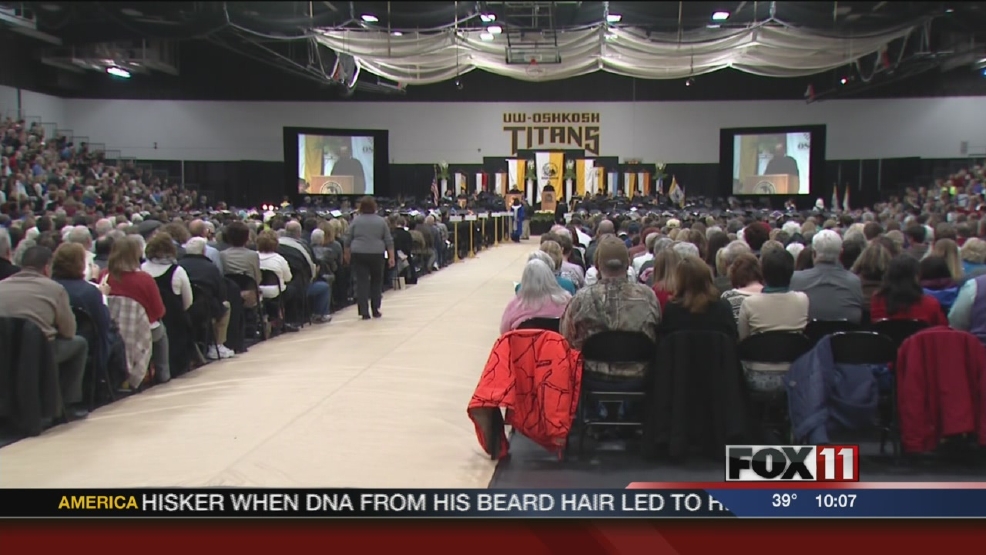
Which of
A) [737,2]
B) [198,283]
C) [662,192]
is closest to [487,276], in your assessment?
[198,283]

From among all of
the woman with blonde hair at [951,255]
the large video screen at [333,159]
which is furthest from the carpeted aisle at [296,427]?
the large video screen at [333,159]

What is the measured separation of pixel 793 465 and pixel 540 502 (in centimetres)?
96

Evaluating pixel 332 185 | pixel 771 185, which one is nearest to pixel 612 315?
pixel 332 185

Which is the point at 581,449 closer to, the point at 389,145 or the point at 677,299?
the point at 677,299

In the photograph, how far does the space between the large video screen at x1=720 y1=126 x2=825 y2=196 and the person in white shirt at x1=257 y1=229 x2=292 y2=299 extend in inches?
859

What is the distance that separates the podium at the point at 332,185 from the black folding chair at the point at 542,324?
22895 millimetres

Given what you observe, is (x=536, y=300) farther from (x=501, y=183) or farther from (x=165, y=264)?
(x=501, y=183)

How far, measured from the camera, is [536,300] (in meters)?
5.25

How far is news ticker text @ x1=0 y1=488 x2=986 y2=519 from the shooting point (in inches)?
134

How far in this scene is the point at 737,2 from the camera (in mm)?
3578

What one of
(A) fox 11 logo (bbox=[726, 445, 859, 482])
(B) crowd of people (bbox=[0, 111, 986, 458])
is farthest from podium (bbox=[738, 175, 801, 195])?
(A) fox 11 logo (bbox=[726, 445, 859, 482])

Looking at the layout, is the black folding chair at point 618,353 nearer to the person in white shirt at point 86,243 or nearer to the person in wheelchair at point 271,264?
the person in white shirt at point 86,243

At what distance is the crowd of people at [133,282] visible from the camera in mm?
5168

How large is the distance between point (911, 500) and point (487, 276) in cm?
1165
